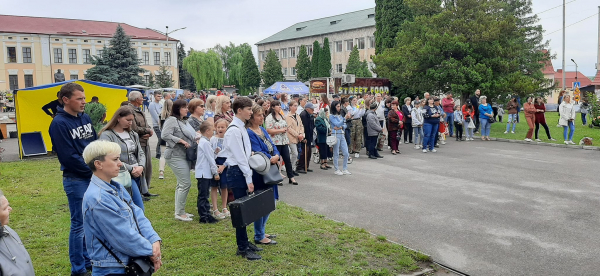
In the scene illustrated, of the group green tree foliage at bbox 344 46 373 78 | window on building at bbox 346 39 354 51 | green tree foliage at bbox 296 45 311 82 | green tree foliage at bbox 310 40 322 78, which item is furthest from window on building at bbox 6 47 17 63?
window on building at bbox 346 39 354 51

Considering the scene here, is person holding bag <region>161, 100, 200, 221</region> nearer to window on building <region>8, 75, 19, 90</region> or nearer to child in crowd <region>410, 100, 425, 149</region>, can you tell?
child in crowd <region>410, 100, 425, 149</region>

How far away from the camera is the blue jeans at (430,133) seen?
51.3 feet

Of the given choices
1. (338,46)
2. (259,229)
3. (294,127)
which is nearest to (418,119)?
(294,127)

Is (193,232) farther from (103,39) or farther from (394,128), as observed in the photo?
(103,39)

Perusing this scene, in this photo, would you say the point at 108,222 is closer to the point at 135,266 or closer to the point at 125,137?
the point at 135,266

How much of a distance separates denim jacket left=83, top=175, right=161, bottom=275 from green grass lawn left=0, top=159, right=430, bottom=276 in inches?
79.2

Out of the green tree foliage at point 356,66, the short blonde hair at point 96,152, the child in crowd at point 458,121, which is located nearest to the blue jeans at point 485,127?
the child in crowd at point 458,121

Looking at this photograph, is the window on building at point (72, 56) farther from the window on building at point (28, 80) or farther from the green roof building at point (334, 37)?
the green roof building at point (334, 37)

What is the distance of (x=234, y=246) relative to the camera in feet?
19.8

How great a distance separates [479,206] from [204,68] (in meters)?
71.8

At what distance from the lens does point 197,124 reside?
8211 millimetres

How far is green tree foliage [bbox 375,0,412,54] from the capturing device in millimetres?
32628

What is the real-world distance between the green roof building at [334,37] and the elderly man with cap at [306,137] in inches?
2278

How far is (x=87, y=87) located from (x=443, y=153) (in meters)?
12.6
